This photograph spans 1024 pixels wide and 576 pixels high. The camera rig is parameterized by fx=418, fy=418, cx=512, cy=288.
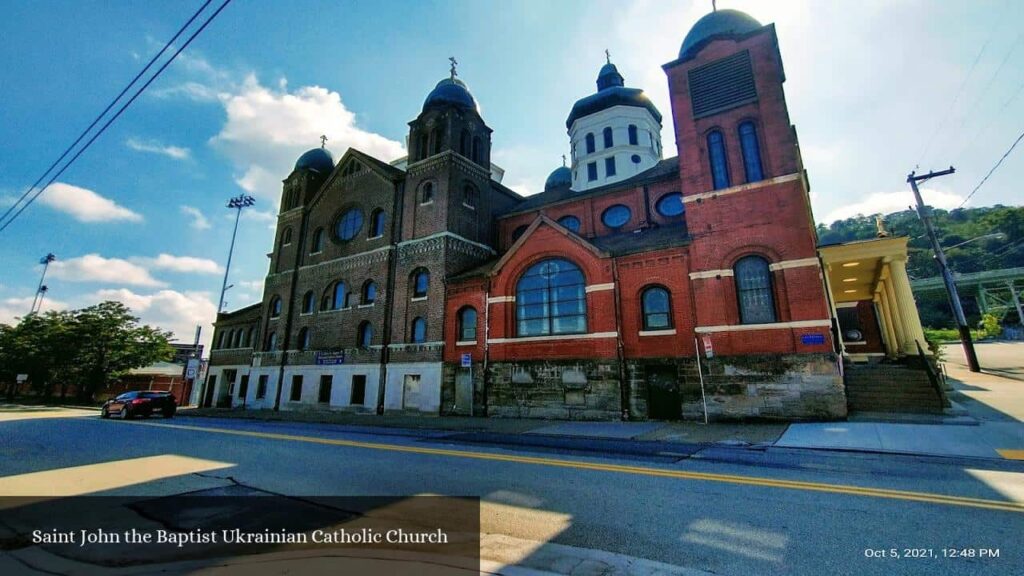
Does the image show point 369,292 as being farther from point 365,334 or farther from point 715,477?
point 715,477

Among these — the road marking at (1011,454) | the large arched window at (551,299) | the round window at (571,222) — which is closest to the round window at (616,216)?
the round window at (571,222)

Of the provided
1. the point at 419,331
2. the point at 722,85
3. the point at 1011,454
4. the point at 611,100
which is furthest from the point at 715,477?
the point at 611,100

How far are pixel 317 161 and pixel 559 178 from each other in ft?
69.9

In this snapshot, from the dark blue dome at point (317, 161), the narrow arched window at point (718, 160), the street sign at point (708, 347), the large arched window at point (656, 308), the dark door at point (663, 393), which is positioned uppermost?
the dark blue dome at point (317, 161)

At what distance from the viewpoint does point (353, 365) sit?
24516 mm

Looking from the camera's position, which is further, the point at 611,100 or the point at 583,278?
the point at 611,100

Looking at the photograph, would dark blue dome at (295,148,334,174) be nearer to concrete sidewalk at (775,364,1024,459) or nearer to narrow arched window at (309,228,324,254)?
narrow arched window at (309,228,324,254)

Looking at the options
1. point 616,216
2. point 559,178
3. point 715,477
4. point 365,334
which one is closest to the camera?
point 715,477

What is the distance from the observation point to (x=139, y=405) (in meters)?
22.6

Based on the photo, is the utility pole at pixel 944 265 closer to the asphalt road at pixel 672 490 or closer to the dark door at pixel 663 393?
the dark door at pixel 663 393

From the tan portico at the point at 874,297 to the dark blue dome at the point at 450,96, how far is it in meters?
21.5

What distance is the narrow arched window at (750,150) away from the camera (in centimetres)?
1664

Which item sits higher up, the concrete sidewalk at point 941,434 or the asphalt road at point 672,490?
the concrete sidewalk at point 941,434

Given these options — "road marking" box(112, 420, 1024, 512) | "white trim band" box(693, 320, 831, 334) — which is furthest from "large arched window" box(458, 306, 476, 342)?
"white trim band" box(693, 320, 831, 334)
